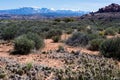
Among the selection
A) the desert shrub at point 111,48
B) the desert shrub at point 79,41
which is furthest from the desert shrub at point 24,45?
the desert shrub at point 79,41

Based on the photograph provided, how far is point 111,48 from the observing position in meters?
19.9

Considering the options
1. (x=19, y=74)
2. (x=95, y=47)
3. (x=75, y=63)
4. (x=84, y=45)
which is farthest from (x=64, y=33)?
(x=19, y=74)

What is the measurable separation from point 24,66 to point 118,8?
136 m

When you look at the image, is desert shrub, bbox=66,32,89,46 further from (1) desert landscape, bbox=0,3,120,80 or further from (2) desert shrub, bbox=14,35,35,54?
(2) desert shrub, bbox=14,35,35,54

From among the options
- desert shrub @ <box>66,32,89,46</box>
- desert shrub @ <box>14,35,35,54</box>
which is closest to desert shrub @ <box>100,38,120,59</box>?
desert shrub @ <box>14,35,35,54</box>

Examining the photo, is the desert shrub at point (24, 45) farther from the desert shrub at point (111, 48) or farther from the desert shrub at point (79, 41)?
the desert shrub at point (79, 41)

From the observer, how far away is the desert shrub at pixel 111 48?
64.0 feet

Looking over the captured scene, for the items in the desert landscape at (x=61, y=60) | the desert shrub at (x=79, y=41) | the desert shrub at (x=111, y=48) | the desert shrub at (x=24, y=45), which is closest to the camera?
the desert landscape at (x=61, y=60)

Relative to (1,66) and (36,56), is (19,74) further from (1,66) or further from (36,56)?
(36,56)

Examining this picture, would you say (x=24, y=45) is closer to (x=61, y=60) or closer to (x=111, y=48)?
(x=61, y=60)

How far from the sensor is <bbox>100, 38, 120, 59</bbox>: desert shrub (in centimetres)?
1952

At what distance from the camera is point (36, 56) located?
20156mm

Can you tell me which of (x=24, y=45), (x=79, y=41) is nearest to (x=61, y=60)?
(x=24, y=45)

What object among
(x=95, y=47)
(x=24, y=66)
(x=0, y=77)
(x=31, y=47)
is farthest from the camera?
(x=95, y=47)
